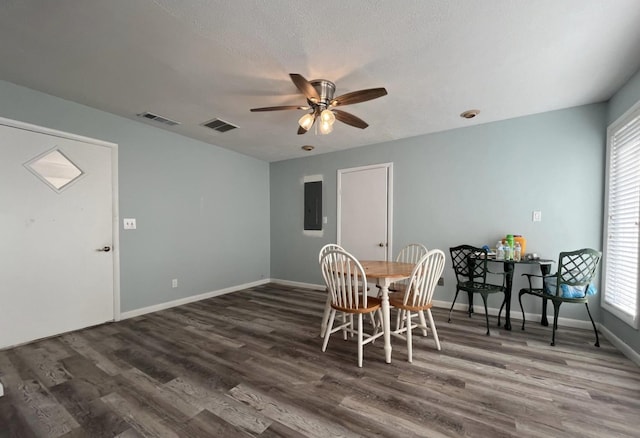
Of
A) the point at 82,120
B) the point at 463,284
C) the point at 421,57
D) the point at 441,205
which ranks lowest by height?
the point at 463,284

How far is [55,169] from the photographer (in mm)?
2818

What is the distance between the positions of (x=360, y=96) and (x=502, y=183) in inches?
95.8

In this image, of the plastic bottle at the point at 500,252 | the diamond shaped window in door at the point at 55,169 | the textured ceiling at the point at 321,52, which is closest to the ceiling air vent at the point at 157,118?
the textured ceiling at the point at 321,52

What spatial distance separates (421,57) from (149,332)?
3681 mm

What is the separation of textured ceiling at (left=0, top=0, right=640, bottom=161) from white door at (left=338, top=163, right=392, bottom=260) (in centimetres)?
137

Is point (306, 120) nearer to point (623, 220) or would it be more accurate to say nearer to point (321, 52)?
point (321, 52)

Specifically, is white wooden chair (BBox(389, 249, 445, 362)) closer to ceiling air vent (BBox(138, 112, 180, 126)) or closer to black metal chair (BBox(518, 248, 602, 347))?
black metal chair (BBox(518, 248, 602, 347))

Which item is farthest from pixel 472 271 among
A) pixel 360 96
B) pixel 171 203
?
pixel 171 203

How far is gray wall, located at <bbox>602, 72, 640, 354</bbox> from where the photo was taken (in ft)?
7.57

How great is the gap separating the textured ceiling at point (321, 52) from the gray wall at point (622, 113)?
102 mm

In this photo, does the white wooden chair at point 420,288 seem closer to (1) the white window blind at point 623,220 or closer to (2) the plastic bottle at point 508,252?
(2) the plastic bottle at point 508,252

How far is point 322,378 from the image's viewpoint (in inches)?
80.0

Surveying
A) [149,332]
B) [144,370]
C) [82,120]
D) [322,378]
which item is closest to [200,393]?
[144,370]

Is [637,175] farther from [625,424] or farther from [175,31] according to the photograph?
[175,31]
